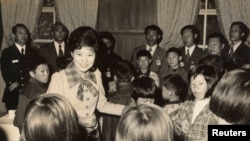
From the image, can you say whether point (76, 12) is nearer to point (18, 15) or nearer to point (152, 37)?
point (18, 15)

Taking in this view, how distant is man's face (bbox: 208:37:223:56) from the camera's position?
7.80 ft

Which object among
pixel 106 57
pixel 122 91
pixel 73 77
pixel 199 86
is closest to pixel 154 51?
pixel 106 57

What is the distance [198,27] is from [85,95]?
1713 millimetres

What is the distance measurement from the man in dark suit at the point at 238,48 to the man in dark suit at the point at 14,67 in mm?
1348

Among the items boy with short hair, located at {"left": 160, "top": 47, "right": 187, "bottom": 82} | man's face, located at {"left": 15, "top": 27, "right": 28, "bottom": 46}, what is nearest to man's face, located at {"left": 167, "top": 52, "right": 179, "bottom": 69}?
boy with short hair, located at {"left": 160, "top": 47, "right": 187, "bottom": 82}

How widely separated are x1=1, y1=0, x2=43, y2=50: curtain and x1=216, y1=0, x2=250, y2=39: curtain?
5.13 ft

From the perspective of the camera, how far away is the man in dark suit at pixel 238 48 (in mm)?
2309

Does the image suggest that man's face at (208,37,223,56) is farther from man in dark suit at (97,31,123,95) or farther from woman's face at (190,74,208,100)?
woman's face at (190,74,208,100)

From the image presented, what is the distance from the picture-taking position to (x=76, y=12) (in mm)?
3016

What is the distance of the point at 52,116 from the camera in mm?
787

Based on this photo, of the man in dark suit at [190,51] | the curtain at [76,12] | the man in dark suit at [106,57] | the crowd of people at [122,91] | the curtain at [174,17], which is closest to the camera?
the crowd of people at [122,91]

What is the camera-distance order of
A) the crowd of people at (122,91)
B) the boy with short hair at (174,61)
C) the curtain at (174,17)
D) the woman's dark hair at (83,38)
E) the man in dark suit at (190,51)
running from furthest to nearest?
the curtain at (174,17) < the man in dark suit at (190,51) < the boy with short hair at (174,61) < the woman's dark hair at (83,38) < the crowd of people at (122,91)

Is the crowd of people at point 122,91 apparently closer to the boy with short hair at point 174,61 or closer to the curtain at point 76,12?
the boy with short hair at point 174,61

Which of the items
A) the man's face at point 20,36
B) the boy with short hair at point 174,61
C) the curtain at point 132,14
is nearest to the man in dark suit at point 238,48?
the boy with short hair at point 174,61
